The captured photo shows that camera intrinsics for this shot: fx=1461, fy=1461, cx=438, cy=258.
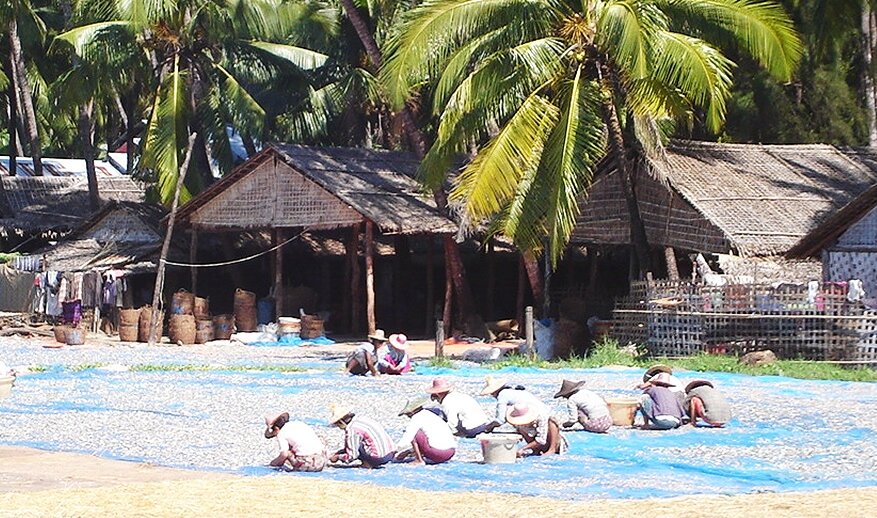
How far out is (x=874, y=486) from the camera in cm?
1023

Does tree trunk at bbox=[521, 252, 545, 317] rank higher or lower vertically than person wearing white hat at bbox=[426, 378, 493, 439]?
higher

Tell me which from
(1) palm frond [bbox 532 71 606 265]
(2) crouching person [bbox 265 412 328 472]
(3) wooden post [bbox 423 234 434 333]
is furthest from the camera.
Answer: (3) wooden post [bbox 423 234 434 333]

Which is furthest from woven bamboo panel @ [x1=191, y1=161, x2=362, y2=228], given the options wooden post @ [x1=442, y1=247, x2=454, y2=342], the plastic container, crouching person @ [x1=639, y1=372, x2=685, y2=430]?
A: crouching person @ [x1=639, y1=372, x2=685, y2=430]

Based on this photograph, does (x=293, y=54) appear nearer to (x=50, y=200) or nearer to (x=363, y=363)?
(x=50, y=200)

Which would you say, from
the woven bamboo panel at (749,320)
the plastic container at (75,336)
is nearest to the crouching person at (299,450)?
the woven bamboo panel at (749,320)

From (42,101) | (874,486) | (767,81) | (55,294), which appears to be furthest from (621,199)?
(42,101)

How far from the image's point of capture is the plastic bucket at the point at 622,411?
45.3 feet

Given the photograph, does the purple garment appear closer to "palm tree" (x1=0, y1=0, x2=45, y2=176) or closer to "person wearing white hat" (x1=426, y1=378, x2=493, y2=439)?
"person wearing white hat" (x1=426, y1=378, x2=493, y2=439)

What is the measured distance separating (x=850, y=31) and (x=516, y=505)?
83.5 feet

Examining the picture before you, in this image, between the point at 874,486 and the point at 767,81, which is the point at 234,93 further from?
the point at 874,486

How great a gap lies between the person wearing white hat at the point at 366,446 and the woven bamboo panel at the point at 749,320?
978 centimetres

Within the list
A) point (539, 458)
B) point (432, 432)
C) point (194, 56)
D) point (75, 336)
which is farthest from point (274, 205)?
point (432, 432)

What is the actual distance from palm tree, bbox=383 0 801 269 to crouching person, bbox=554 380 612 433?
683 centimetres

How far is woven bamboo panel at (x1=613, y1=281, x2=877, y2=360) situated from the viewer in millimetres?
19625
